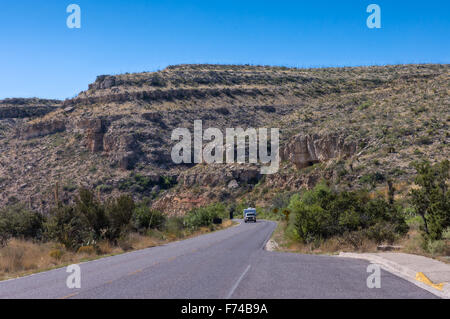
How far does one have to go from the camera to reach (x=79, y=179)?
64.9 m

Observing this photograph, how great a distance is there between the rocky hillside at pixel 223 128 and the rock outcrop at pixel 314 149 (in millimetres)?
144

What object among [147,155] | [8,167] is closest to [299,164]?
[147,155]

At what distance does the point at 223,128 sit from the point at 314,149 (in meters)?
26.2

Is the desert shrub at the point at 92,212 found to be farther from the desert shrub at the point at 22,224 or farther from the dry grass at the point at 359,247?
the dry grass at the point at 359,247

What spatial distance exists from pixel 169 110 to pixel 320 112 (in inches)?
1227

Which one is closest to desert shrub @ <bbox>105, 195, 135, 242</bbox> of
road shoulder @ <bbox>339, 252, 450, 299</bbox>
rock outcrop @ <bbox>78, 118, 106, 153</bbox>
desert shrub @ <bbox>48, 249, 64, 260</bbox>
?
desert shrub @ <bbox>48, 249, 64, 260</bbox>

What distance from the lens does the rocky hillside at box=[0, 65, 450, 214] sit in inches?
1811

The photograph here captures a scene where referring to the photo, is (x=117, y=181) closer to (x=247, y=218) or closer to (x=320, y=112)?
(x=247, y=218)

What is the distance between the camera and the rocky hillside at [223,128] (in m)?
46.0

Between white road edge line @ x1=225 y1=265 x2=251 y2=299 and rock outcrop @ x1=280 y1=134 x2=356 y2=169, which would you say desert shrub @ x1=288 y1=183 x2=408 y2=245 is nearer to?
white road edge line @ x1=225 y1=265 x2=251 y2=299

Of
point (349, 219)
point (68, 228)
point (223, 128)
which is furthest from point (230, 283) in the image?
point (223, 128)

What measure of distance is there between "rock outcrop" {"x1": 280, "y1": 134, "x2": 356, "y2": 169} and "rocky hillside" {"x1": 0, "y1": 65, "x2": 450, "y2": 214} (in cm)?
14

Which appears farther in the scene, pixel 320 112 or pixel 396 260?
pixel 320 112

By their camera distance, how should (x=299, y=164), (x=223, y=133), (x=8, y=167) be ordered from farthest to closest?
(x=223, y=133) < (x=8, y=167) < (x=299, y=164)
